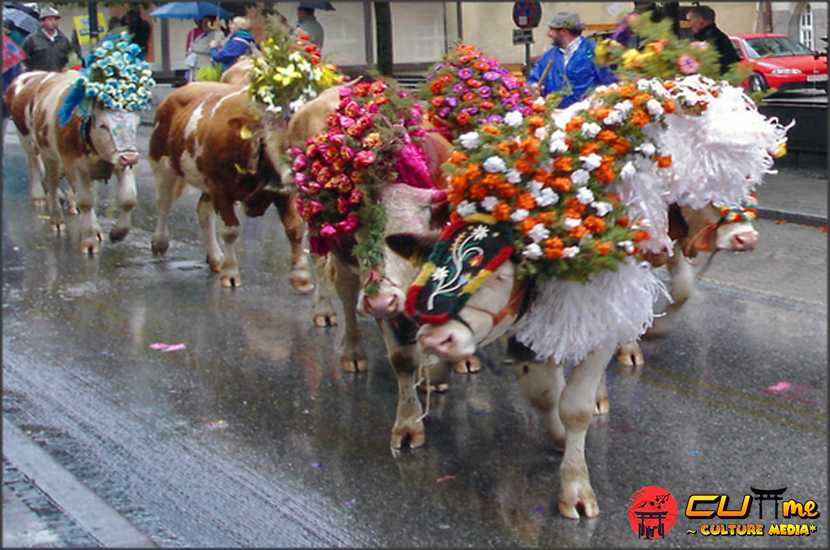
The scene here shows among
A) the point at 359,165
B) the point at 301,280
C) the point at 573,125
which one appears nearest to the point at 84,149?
the point at 301,280

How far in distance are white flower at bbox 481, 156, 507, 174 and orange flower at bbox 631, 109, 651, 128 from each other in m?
0.65

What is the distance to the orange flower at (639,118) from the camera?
5.15 m

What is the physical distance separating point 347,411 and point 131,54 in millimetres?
5856

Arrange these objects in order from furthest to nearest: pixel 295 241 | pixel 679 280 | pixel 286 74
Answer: pixel 295 241 → pixel 286 74 → pixel 679 280

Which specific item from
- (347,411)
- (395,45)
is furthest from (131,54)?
(395,45)

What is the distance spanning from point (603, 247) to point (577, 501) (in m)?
1.33

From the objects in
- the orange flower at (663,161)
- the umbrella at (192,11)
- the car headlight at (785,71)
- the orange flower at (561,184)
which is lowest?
the car headlight at (785,71)

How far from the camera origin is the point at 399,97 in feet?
21.0

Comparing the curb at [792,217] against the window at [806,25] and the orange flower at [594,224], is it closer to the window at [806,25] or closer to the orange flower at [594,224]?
the orange flower at [594,224]

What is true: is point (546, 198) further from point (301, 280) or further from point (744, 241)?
point (301, 280)

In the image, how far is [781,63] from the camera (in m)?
22.2

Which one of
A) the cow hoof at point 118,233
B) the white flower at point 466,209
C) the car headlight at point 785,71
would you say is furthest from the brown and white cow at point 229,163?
the car headlight at point 785,71

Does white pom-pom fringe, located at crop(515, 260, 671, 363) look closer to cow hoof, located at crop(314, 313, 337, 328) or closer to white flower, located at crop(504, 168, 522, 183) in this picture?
white flower, located at crop(504, 168, 522, 183)

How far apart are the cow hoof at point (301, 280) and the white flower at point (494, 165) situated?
5.05 metres
